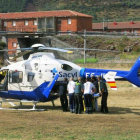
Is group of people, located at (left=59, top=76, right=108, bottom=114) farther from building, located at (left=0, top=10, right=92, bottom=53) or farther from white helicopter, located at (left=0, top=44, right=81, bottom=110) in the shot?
building, located at (left=0, top=10, right=92, bottom=53)

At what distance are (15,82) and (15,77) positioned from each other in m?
0.24

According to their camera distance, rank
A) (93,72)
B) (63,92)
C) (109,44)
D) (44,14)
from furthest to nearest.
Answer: (44,14), (109,44), (93,72), (63,92)

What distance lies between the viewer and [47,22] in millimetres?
70625

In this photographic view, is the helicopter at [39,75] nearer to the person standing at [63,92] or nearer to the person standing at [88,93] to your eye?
the person standing at [63,92]

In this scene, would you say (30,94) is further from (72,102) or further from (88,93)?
(88,93)

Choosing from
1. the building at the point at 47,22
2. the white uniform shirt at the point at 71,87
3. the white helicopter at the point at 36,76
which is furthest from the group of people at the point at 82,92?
the building at the point at 47,22

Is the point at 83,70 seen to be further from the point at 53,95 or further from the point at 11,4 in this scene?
the point at 11,4

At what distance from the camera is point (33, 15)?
7212 cm

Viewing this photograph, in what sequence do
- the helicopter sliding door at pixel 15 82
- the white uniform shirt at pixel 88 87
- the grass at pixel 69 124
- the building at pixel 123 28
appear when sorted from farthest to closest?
the building at pixel 123 28
the helicopter sliding door at pixel 15 82
the white uniform shirt at pixel 88 87
the grass at pixel 69 124

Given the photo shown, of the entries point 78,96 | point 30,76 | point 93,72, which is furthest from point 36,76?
point 93,72

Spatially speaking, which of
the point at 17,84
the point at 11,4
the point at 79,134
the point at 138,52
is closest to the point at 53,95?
the point at 17,84

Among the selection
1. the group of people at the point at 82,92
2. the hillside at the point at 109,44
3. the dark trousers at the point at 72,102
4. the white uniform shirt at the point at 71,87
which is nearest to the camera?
the group of people at the point at 82,92

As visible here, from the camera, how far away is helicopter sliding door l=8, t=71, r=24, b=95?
64.3ft

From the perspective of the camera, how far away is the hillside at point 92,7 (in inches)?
5295
